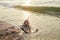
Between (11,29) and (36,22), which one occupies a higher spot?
(11,29)

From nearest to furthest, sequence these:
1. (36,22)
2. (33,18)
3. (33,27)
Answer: (33,27) < (36,22) < (33,18)

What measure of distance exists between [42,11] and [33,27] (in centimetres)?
168

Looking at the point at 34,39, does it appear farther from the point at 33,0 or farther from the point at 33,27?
the point at 33,0

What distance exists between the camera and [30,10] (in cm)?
502

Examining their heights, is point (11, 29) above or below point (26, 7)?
above

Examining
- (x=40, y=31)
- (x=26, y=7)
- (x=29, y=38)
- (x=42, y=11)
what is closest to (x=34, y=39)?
(x=29, y=38)

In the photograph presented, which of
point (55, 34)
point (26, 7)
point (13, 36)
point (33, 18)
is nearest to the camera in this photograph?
point (13, 36)

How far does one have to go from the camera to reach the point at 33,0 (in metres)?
6.02

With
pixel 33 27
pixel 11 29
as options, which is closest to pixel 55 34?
pixel 33 27

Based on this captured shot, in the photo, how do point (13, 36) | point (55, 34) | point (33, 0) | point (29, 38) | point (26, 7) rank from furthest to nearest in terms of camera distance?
point (33, 0) → point (26, 7) → point (55, 34) → point (29, 38) → point (13, 36)

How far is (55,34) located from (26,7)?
243 cm

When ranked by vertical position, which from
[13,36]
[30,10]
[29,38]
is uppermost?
[13,36]

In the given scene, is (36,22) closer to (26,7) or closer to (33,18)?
(33,18)

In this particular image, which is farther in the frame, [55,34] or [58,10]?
[58,10]
